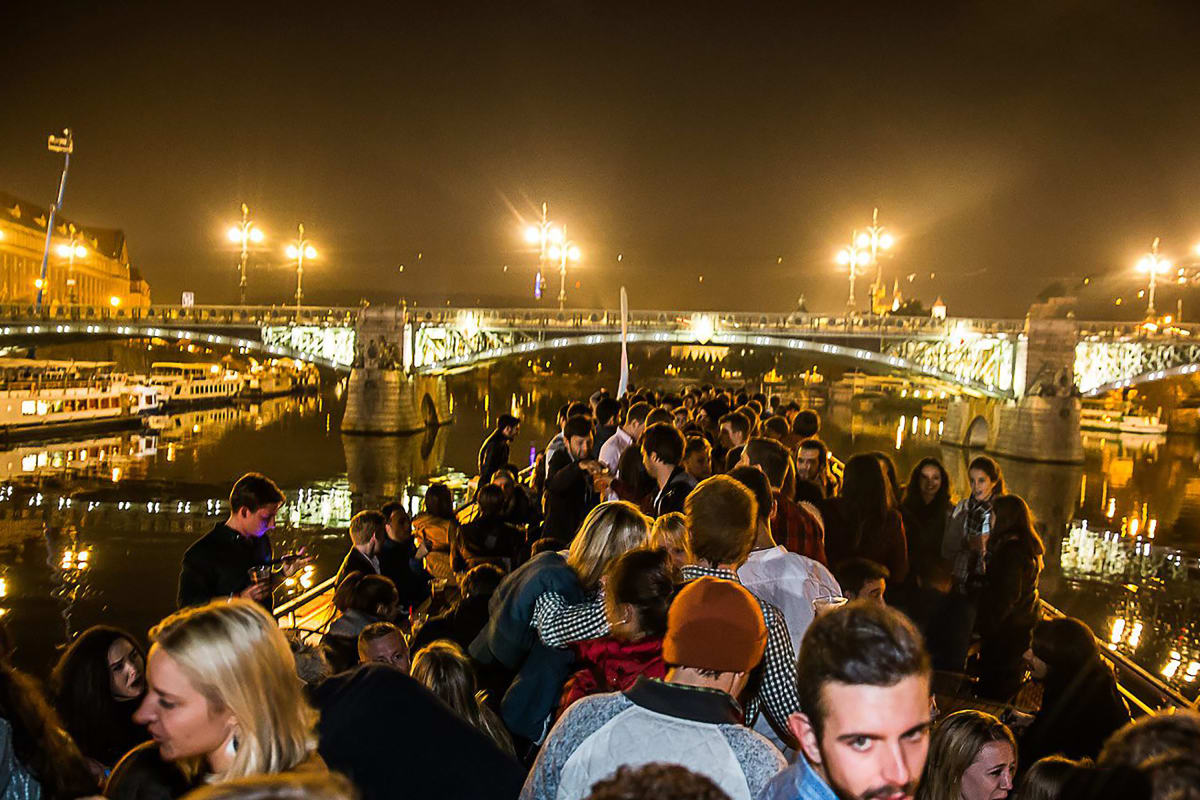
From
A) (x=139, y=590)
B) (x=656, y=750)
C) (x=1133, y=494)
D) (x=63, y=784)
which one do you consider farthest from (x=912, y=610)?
(x=1133, y=494)

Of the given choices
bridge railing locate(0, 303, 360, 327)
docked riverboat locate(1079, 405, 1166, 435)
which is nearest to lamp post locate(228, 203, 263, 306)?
bridge railing locate(0, 303, 360, 327)

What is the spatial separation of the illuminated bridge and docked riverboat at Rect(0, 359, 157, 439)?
274 centimetres

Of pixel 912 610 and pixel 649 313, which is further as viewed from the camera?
pixel 649 313

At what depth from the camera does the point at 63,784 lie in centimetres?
244

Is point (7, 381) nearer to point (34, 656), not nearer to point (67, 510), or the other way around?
point (67, 510)

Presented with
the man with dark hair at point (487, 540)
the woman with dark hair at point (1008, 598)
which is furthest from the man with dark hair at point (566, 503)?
the woman with dark hair at point (1008, 598)

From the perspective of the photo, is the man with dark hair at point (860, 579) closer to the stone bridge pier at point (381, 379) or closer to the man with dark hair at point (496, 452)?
the man with dark hair at point (496, 452)

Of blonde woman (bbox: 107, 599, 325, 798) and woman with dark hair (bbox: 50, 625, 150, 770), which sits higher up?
blonde woman (bbox: 107, 599, 325, 798)

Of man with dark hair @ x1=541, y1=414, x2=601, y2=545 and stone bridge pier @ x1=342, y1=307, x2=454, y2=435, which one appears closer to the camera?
man with dark hair @ x1=541, y1=414, x2=601, y2=545

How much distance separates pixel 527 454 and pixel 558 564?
30.6 metres

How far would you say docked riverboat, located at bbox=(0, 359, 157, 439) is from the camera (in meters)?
36.2

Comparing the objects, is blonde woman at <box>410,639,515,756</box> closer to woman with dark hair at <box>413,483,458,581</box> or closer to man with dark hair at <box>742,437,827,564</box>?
man with dark hair at <box>742,437,827,564</box>

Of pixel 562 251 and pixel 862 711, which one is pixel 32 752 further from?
pixel 562 251

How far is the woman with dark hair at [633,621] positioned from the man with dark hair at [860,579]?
168 centimetres
